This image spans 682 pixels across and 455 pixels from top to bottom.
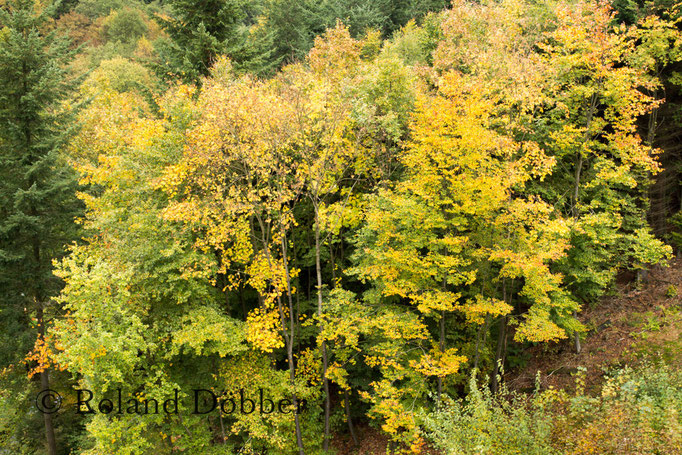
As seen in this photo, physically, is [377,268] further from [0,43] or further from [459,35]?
[0,43]

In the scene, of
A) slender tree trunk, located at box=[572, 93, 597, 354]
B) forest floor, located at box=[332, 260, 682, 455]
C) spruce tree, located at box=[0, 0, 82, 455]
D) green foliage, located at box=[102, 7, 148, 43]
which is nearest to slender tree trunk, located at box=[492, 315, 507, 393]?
forest floor, located at box=[332, 260, 682, 455]

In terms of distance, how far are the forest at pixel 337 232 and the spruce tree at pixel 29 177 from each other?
10 cm

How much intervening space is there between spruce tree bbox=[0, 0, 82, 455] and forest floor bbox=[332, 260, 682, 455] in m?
14.9

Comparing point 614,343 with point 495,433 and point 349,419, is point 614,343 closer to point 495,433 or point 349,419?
point 495,433

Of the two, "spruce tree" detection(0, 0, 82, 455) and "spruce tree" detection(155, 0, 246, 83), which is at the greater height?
"spruce tree" detection(155, 0, 246, 83)

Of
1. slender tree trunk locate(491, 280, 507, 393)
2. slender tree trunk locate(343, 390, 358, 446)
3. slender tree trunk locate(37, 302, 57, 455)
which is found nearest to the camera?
slender tree trunk locate(491, 280, 507, 393)

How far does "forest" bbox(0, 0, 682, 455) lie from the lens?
13.2m

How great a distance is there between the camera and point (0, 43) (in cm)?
1647

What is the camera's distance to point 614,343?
52.1 ft

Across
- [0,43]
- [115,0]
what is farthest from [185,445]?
[115,0]

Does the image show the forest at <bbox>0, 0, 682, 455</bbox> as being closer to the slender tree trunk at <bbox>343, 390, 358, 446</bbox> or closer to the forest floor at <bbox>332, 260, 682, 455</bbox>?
the forest floor at <bbox>332, 260, 682, 455</bbox>

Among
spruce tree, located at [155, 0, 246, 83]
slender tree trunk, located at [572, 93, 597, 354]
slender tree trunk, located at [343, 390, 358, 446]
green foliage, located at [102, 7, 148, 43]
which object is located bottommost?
slender tree trunk, located at [343, 390, 358, 446]

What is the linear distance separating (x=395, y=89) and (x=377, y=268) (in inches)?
A: 294

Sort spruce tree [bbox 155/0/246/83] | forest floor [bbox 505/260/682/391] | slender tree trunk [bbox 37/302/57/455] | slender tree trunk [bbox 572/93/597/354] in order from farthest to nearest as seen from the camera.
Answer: spruce tree [bbox 155/0/246/83]
slender tree trunk [bbox 37/302/57/455]
slender tree trunk [bbox 572/93/597/354]
forest floor [bbox 505/260/682/391]
